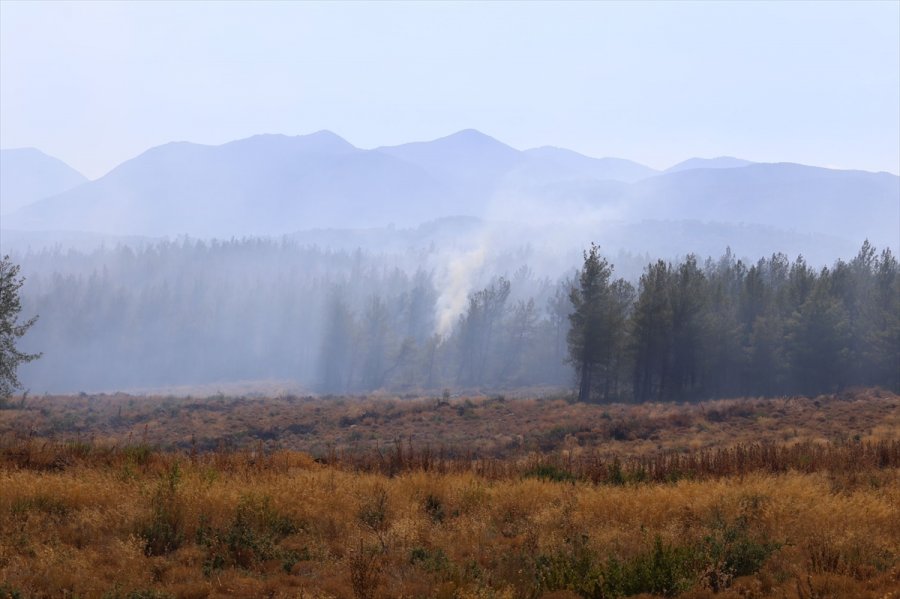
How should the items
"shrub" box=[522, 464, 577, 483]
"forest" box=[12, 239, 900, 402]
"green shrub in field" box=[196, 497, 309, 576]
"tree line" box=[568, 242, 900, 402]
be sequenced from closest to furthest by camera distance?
1. "green shrub in field" box=[196, 497, 309, 576]
2. "shrub" box=[522, 464, 577, 483]
3. "tree line" box=[568, 242, 900, 402]
4. "forest" box=[12, 239, 900, 402]

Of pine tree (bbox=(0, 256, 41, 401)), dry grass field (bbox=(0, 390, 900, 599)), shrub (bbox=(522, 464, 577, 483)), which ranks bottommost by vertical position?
shrub (bbox=(522, 464, 577, 483))

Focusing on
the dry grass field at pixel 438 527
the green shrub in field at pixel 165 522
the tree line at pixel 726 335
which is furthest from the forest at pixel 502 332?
the green shrub in field at pixel 165 522

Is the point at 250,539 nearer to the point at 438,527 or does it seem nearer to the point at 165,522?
the point at 165,522

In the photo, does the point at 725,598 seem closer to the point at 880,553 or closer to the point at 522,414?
the point at 880,553

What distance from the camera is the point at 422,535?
8.30 m

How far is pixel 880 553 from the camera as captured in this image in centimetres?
755

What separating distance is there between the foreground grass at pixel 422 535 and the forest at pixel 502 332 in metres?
42.6

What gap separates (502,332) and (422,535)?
10361 centimetres

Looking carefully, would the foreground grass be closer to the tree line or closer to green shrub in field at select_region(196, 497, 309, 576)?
green shrub in field at select_region(196, 497, 309, 576)

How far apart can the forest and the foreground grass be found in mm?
42637

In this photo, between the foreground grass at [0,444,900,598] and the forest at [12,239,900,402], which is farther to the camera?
the forest at [12,239,900,402]

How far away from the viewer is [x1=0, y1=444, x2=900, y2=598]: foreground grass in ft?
21.4

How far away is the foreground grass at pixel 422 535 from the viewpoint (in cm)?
651

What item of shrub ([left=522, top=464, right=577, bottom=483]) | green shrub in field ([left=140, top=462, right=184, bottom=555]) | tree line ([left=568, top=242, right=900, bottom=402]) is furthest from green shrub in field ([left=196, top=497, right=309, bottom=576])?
tree line ([left=568, top=242, right=900, bottom=402])
